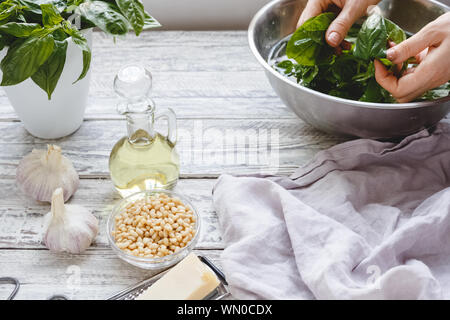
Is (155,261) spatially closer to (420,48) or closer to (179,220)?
(179,220)

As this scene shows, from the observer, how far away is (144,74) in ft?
2.89

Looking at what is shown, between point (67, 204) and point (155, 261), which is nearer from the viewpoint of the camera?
point (155, 261)

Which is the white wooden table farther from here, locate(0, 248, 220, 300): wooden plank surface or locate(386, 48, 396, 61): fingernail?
locate(386, 48, 396, 61): fingernail

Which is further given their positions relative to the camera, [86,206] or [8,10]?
[86,206]

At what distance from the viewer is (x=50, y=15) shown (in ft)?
2.87

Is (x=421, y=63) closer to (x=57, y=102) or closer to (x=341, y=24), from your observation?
(x=341, y=24)

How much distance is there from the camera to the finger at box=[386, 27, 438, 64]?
896 mm

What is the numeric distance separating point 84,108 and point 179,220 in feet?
1.26

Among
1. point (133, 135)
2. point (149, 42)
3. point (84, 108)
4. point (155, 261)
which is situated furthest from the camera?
point (149, 42)

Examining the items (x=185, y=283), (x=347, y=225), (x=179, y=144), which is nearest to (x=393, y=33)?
(x=347, y=225)

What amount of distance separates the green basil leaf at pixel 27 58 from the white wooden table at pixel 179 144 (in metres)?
0.26

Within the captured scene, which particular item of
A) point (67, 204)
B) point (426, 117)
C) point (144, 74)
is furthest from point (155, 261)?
point (426, 117)

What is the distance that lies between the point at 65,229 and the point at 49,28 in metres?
0.35

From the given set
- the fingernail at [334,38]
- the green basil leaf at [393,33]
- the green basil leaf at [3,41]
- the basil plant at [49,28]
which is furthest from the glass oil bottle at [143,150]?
the green basil leaf at [393,33]
